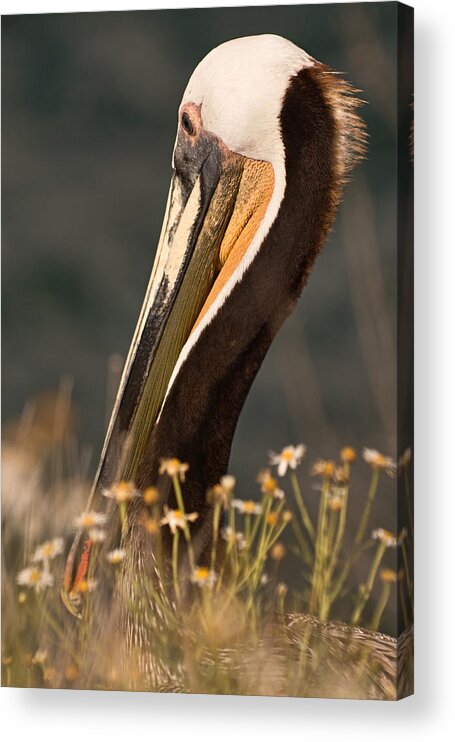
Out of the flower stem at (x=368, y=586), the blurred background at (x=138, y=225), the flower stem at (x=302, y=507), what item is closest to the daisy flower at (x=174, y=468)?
the blurred background at (x=138, y=225)

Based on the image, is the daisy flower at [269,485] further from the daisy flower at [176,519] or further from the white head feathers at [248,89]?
the white head feathers at [248,89]

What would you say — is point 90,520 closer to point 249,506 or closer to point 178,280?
point 249,506

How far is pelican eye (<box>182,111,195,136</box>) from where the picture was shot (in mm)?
3775

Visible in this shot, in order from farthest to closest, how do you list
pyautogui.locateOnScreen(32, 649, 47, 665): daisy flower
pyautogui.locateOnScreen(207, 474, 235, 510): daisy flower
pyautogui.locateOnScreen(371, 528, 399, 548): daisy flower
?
pyautogui.locateOnScreen(32, 649, 47, 665): daisy flower
pyautogui.locateOnScreen(207, 474, 235, 510): daisy flower
pyautogui.locateOnScreen(371, 528, 399, 548): daisy flower

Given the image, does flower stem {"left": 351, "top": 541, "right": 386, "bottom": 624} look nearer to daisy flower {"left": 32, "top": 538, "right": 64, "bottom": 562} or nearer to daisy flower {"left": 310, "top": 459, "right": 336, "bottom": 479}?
daisy flower {"left": 310, "top": 459, "right": 336, "bottom": 479}

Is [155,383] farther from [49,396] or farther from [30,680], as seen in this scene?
[30,680]

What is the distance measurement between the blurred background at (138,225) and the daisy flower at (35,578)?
10.1 inches

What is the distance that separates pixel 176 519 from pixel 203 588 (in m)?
0.16

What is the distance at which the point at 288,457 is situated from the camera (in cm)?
371

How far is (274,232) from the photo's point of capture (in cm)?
373

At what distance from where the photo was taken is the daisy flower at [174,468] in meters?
3.77

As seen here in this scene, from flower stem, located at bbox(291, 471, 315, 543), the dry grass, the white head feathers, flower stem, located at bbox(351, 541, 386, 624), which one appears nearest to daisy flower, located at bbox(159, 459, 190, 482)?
the dry grass

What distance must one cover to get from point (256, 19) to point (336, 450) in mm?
932

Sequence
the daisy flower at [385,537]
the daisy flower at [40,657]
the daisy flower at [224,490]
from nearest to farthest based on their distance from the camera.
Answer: the daisy flower at [385,537] < the daisy flower at [224,490] < the daisy flower at [40,657]
